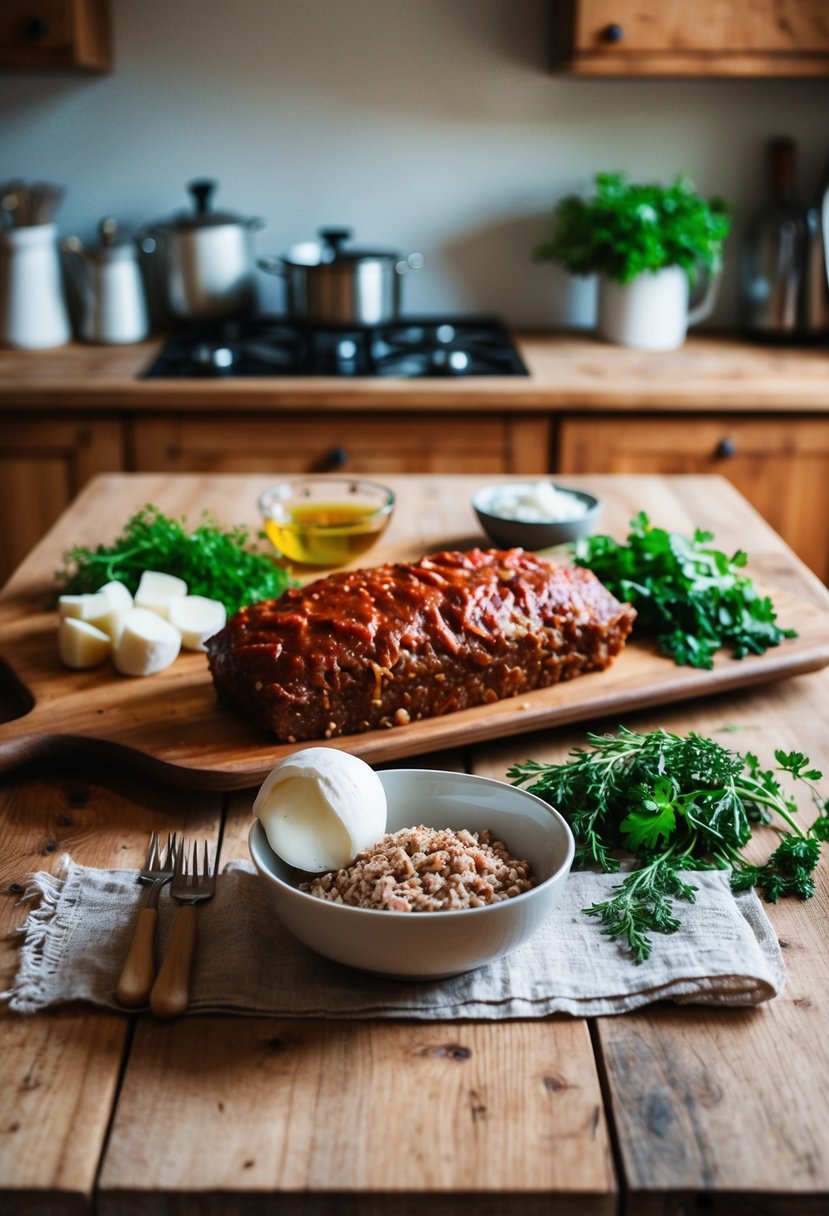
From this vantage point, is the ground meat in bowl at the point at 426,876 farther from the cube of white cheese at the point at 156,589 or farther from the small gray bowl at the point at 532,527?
the small gray bowl at the point at 532,527

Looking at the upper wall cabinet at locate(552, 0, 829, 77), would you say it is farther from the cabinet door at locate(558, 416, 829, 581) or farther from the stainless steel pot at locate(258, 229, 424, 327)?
the cabinet door at locate(558, 416, 829, 581)

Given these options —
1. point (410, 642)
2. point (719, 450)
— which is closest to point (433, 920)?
point (410, 642)

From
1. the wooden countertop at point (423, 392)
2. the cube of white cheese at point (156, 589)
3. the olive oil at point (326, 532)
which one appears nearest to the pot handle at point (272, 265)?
the wooden countertop at point (423, 392)

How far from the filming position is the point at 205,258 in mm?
3305

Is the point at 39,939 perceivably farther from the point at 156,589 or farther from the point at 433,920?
the point at 156,589

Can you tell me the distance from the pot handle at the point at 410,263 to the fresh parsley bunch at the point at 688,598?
5.52 feet

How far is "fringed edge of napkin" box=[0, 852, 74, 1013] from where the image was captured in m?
0.96

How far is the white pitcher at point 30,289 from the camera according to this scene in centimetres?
315

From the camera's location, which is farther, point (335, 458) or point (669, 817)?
point (335, 458)

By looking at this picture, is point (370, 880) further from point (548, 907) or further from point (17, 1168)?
point (17, 1168)

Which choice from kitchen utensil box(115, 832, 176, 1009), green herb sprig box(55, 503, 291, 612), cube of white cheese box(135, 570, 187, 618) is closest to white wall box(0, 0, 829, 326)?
green herb sprig box(55, 503, 291, 612)

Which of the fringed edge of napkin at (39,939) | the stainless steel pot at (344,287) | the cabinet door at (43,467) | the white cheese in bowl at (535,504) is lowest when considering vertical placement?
the cabinet door at (43,467)

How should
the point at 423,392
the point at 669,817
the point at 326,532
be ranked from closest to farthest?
the point at 669,817 → the point at 326,532 → the point at 423,392

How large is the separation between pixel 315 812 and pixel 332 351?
7.65 feet
